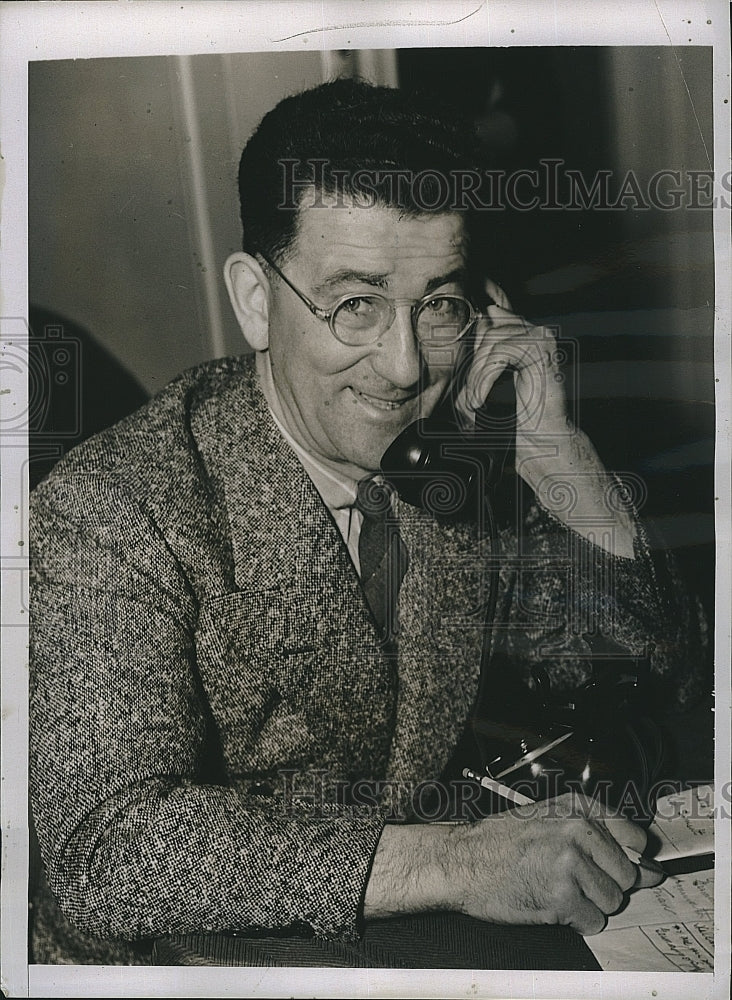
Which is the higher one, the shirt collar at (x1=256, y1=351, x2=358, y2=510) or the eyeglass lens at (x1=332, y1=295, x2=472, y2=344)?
the eyeglass lens at (x1=332, y1=295, x2=472, y2=344)

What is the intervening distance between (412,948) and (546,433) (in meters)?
0.71

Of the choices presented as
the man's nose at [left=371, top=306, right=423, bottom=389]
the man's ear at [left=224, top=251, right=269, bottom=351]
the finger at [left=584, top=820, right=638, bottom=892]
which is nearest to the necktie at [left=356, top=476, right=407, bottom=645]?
the man's nose at [left=371, top=306, right=423, bottom=389]

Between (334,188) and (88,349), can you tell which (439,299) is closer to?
(334,188)

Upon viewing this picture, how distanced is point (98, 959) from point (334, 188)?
109 cm

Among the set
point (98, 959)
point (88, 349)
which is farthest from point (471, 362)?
point (98, 959)

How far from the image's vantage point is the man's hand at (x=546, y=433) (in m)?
1.25

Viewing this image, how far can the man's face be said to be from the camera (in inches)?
47.8

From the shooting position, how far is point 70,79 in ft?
4.27

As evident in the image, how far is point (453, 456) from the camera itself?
125 cm

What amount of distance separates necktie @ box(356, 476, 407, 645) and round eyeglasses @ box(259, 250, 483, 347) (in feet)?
0.64

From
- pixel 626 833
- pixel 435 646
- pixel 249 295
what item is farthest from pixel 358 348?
pixel 626 833

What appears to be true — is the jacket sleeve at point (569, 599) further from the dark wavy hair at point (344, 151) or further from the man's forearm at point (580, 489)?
the dark wavy hair at point (344, 151)

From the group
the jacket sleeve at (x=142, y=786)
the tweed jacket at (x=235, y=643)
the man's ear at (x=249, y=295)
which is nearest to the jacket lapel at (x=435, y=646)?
the tweed jacket at (x=235, y=643)

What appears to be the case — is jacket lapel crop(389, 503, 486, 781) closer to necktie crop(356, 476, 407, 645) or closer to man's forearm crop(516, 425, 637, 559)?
necktie crop(356, 476, 407, 645)
